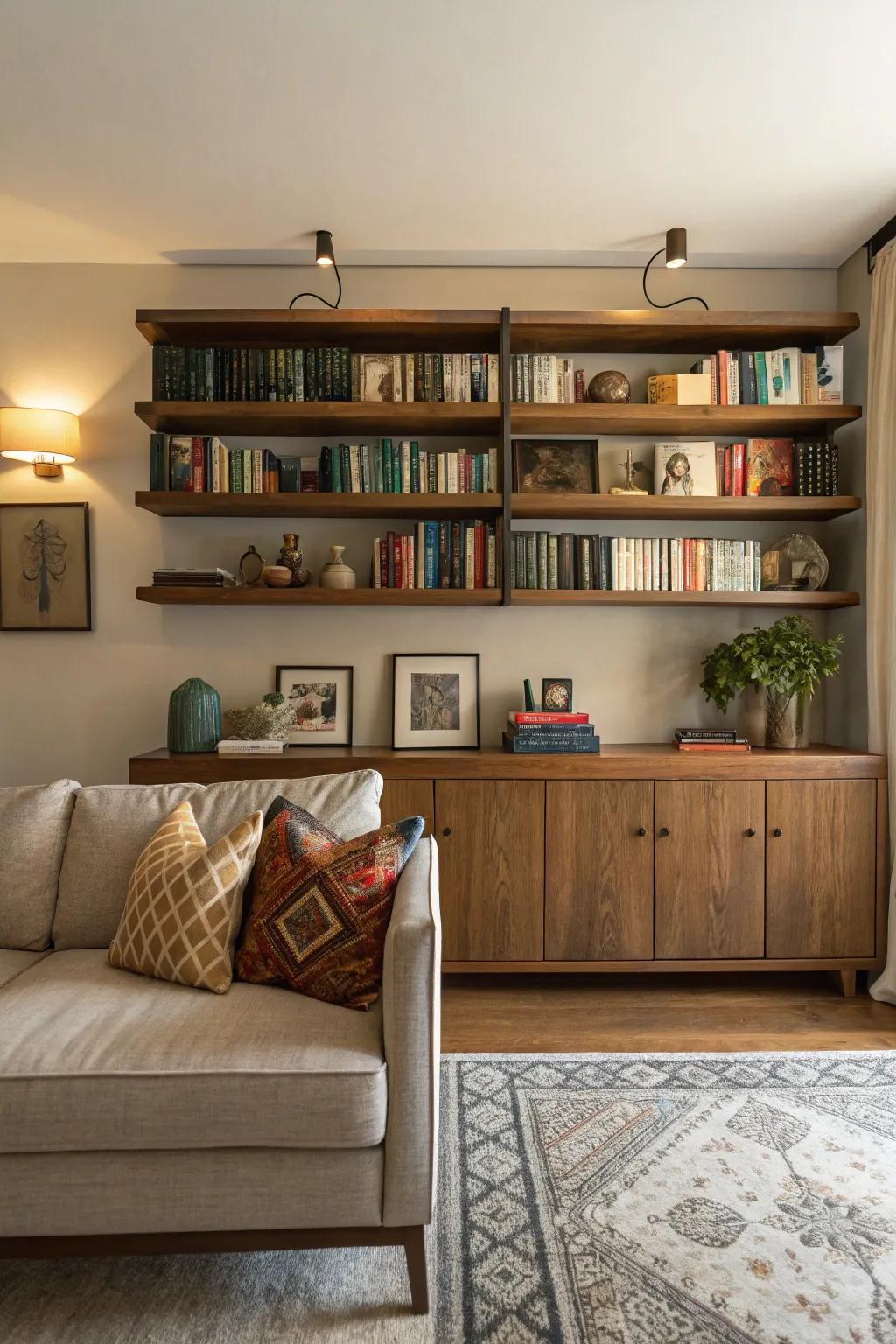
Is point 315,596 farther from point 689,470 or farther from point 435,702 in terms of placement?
point 689,470

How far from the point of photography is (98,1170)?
55.2 inches

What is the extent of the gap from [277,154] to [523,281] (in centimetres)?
114

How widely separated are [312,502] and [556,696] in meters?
1.19

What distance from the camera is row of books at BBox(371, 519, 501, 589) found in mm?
3168

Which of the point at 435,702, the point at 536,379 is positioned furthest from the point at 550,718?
the point at 536,379

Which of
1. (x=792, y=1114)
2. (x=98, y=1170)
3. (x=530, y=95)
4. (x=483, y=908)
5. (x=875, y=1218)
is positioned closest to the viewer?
(x=98, y=1170)

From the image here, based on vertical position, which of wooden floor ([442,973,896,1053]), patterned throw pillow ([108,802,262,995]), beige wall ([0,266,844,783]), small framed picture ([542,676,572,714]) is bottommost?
wooden floor ([442,973,896,1053])

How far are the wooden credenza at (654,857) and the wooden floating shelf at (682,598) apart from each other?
59cm

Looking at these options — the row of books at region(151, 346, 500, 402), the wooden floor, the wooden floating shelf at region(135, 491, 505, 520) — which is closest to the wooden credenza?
the wooden floor

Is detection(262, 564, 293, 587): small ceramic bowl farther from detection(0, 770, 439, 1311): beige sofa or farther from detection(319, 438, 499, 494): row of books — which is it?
detection(0, 770, 439, 1311): beige sofa

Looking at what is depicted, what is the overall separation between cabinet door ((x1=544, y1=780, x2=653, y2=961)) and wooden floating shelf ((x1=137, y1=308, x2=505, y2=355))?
172cm

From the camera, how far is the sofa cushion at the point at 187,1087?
139cm

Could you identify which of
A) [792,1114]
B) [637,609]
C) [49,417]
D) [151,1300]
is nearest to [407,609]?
[637,609]

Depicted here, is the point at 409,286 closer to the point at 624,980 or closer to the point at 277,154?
the point at 277,154
